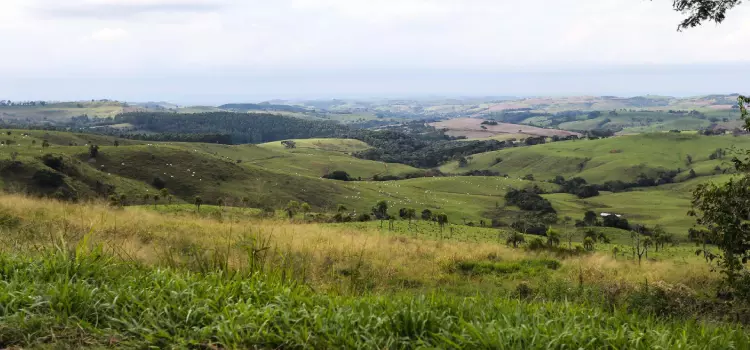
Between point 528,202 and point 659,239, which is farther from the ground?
point 659,239

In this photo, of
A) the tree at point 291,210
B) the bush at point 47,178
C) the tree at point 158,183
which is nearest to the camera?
the tree at point 291,210

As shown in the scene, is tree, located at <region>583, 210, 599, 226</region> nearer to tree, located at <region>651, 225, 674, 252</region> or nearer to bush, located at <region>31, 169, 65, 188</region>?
tree, located at <region>651, 225, 674, 252</region>

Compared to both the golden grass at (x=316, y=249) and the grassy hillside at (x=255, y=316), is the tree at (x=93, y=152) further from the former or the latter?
the grassy hillside at (x=255, y=316)

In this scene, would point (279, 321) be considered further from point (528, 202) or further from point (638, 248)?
point (528, 202)

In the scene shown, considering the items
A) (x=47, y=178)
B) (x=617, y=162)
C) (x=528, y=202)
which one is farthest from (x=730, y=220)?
(x=617, y=162)

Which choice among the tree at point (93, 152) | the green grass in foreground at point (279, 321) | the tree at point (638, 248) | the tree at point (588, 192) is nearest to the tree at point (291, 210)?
the tree at point (638, 248)

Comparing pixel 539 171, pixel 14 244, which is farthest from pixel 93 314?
pixel 539 171

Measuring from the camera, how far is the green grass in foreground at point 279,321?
4.31 meters

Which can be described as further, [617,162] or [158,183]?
[617,162]

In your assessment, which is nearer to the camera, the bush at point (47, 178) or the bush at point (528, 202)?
the bush at point (47, 178)

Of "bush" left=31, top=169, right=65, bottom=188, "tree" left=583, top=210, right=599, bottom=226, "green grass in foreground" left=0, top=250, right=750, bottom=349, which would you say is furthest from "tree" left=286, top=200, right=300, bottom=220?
"tree" left=583, top=210, right=599, bottom=226

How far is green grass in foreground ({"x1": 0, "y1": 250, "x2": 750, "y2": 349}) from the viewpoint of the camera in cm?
431

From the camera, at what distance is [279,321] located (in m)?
4.61

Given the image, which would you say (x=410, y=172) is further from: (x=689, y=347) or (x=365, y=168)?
(x=689, y=347)
